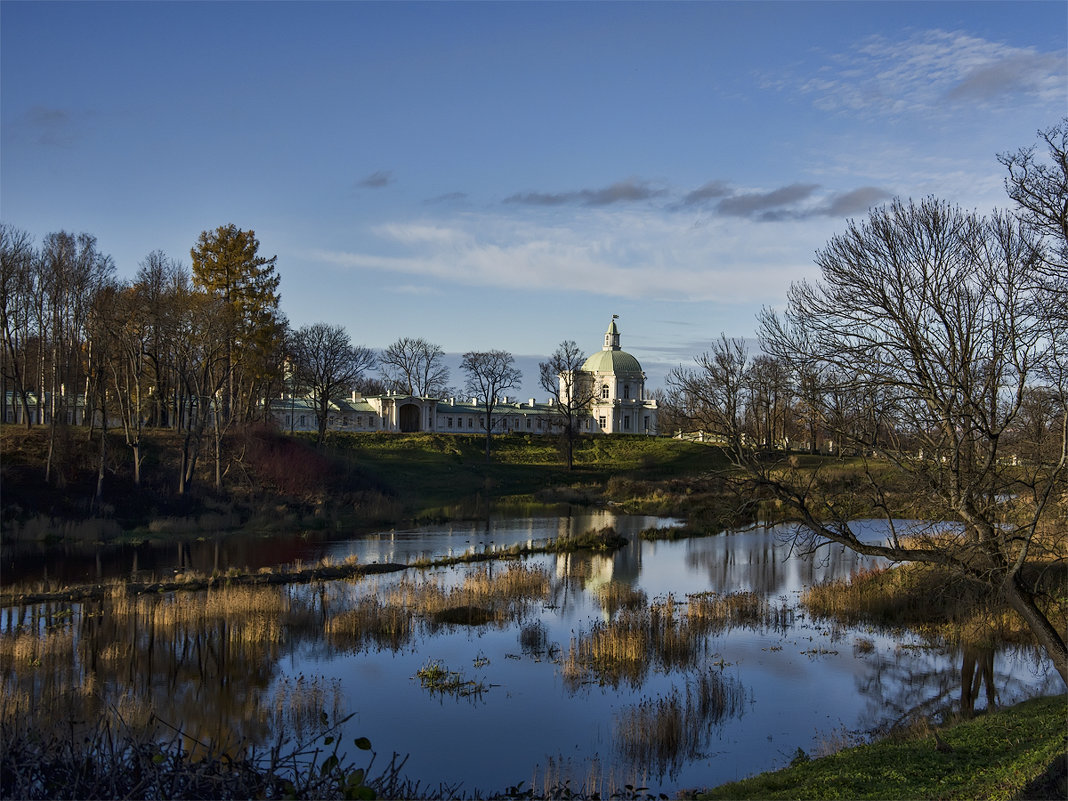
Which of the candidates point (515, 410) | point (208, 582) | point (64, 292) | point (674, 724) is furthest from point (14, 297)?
point (515, 410)

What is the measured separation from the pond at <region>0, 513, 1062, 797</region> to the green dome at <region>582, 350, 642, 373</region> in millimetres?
85051

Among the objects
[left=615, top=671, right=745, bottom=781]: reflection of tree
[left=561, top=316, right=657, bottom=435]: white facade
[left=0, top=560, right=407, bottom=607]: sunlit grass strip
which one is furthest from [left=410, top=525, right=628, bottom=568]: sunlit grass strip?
[left=561, top=316, right=657, bottom=435]: white facade

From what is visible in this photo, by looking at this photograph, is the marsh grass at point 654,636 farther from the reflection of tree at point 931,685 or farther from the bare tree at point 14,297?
the bare tree at point 14,297

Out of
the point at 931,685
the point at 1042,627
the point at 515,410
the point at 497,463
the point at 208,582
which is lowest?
the point at 931,685

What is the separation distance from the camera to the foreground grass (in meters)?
9.83

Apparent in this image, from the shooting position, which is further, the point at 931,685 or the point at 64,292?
the point at 64,292

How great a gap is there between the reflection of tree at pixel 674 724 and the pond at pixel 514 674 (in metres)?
0.04

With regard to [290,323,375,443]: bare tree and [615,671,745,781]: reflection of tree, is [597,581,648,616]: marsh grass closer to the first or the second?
[615,671,745,781]: reflection of tree

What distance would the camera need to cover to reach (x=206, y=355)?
137 ft

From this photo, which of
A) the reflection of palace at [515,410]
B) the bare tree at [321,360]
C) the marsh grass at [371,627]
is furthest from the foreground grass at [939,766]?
the reflection of palace at [515,410]

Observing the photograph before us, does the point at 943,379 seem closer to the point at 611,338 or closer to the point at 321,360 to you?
the point at 321,360

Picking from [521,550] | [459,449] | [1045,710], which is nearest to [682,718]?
[1045,710]

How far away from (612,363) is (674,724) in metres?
97.5

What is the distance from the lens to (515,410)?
108m
